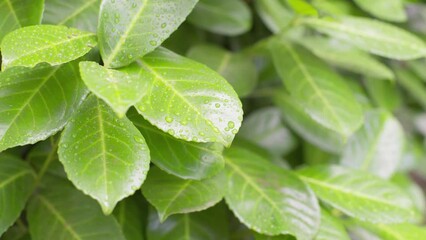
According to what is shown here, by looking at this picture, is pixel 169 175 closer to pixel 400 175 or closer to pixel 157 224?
pixel 157 224

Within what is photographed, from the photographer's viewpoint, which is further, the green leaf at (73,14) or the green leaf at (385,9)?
the green leaf at (385,9)

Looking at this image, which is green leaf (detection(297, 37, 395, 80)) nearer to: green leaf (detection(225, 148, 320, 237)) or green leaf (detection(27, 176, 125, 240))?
green leaf (detection(225, 148, 320, 237))

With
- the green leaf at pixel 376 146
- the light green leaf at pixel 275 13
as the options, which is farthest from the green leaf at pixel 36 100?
the green leaf at pixel 376 146

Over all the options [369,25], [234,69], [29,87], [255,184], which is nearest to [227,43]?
[234,69]

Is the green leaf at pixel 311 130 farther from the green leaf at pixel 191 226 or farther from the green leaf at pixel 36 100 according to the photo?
the green leaf at pixel 36 100

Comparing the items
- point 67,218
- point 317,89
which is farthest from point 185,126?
point 317,89

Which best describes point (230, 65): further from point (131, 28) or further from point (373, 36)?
point (131, 28)
